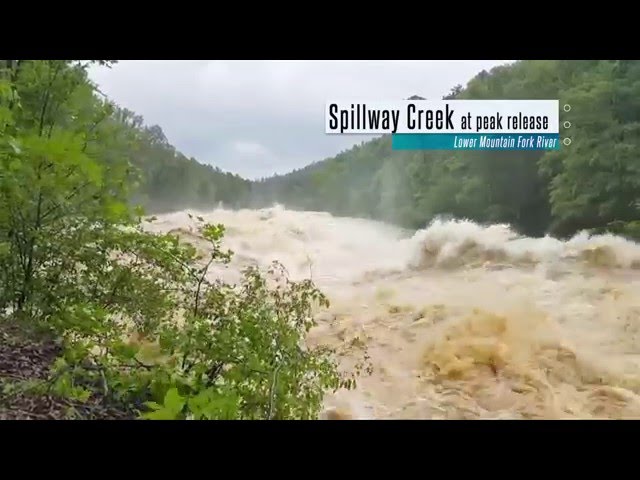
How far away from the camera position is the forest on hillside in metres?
2.43

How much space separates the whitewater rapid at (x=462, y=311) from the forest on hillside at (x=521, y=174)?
71 mm

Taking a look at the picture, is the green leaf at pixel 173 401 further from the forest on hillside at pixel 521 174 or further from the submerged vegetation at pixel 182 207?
the forest on hillside at pixel 521 174

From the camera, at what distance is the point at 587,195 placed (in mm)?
2600

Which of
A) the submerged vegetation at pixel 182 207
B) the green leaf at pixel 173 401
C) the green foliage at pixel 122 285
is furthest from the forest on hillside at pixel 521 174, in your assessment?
the green leaf at pixel 173 401

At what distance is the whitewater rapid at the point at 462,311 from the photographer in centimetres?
246

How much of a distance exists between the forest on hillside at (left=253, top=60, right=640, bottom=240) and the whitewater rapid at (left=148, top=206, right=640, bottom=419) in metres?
0.07

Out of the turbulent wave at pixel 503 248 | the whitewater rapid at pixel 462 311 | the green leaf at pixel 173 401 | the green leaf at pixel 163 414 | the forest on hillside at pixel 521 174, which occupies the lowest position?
the green leaf at pixel 163 414

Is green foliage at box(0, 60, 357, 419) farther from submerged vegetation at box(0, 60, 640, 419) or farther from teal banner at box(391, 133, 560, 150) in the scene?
teal banner at box(391, 133, 560, 150)
